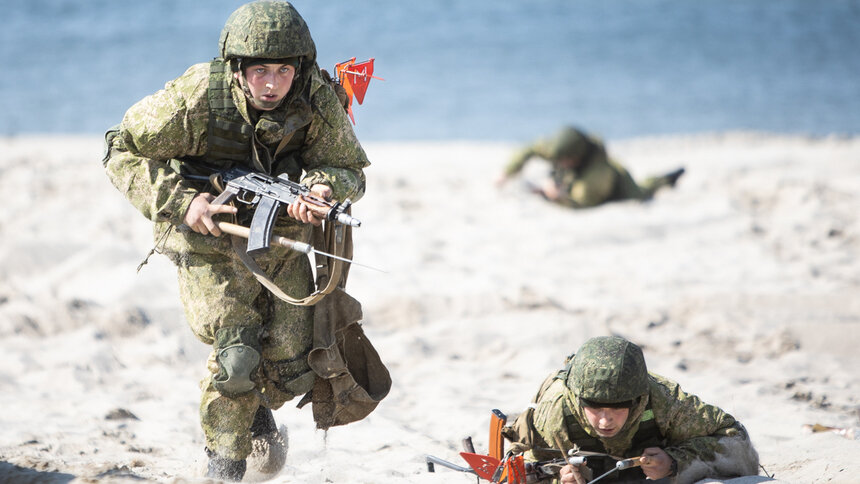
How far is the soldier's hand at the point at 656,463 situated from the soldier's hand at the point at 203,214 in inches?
73.9

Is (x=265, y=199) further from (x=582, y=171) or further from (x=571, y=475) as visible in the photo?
(x=582, y=171)

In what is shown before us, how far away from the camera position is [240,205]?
4289 mm

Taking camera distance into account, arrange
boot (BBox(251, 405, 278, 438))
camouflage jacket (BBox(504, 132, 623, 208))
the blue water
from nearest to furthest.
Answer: boot (BBox(251, 405, 278, 438)), camouflage jacket (BBox(504, 132, 623, 208)), the blue water

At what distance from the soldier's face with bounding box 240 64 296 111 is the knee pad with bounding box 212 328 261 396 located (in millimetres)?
Result: 940

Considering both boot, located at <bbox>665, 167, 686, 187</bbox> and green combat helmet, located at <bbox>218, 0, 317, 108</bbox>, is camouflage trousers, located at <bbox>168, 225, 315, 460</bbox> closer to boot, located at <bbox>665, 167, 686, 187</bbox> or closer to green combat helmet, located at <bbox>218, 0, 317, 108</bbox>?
green combat helmet, located at <bbox>218, 0, 317, 108</bbox>

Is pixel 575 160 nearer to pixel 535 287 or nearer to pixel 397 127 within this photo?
pixel 535 287

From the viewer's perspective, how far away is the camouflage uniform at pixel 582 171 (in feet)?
35.0

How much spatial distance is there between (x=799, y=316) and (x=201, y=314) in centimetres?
491

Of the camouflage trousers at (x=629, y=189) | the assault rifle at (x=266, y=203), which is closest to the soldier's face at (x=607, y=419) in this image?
the assault rifle at (x=266, y=203)

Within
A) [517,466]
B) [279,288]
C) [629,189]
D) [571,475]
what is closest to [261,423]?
[279,288]

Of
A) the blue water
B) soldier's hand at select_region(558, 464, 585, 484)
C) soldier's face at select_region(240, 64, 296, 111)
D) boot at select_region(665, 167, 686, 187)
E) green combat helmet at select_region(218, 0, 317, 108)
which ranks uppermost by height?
the blue water

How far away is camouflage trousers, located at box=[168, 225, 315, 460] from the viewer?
4227 mm

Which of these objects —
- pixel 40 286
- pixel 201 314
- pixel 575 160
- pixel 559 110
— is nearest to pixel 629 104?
pixel 559 110

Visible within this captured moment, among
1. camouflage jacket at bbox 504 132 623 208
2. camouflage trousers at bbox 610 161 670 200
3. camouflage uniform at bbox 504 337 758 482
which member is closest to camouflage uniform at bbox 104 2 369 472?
camouflage uniform at bbox 504 337 758 482
